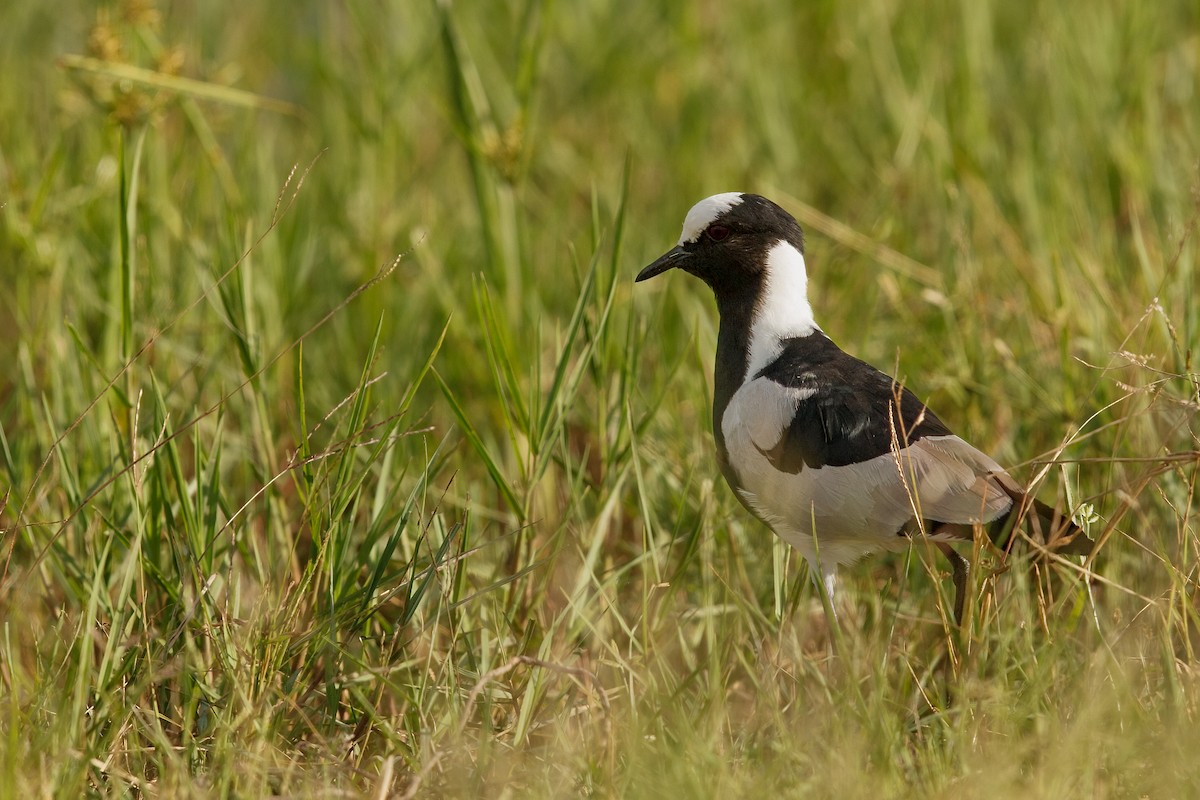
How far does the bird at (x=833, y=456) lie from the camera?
271cm

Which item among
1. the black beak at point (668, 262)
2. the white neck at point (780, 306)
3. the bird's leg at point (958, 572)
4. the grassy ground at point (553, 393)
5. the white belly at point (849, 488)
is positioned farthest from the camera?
the black beak at point (668, 262)

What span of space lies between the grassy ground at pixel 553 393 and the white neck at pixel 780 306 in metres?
0.33

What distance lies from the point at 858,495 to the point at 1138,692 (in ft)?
2.09

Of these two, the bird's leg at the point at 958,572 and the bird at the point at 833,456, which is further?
the bird's leg at the point at 958,572

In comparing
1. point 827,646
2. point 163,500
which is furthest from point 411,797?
point 827,646

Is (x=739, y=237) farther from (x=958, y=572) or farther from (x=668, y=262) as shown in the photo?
(x=958, y=572)

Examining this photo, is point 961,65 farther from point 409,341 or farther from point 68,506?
point 68,506

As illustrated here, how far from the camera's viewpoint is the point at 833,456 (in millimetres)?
2777

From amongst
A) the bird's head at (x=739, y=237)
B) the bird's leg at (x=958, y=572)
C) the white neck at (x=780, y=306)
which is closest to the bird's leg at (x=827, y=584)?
the bird's leg at (x=958, y=572)

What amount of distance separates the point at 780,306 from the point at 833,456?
482mm

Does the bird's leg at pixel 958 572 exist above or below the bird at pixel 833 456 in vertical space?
below

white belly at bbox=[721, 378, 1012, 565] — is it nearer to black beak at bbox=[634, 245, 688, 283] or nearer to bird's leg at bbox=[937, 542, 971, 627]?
bird's leg at bbox=[937, 542, 971, 627]

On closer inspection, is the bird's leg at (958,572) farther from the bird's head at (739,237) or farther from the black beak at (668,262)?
the black beak at (668,262)

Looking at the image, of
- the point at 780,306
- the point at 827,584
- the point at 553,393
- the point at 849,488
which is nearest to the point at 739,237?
the point at 780,306
